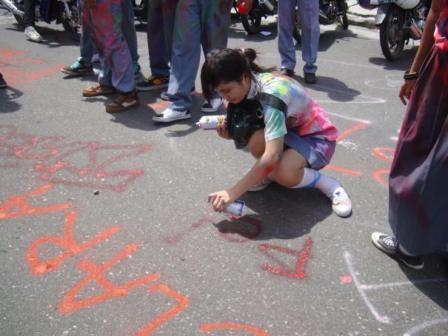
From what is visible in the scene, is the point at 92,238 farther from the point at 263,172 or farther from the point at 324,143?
the point at 324,143

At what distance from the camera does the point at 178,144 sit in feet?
9.61

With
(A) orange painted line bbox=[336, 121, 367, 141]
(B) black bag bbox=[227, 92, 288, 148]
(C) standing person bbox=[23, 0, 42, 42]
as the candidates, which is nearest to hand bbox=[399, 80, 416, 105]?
(B) black bag bbox=[227, 92, 288, 148]

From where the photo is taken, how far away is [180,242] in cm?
201

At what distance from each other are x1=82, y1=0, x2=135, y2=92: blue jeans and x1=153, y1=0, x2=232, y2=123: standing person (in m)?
0.38

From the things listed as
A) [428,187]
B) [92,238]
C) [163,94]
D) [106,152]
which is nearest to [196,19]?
[163,94]

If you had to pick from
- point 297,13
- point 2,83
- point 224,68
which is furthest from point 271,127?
point 297,13

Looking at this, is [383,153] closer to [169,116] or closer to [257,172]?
[257,172]

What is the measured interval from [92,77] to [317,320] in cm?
343

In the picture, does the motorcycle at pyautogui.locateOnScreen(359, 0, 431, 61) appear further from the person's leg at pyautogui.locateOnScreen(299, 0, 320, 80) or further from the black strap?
the black strap

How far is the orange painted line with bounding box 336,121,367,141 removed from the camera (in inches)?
119

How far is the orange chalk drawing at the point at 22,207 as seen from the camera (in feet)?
7.29

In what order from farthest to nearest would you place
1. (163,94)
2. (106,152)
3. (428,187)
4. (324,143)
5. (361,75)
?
1. (361,75)
2. (163,94)
3. (106,152)
4. (324,143)
5. (428,187)

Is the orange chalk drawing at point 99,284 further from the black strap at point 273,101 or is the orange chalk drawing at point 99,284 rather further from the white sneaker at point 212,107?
the white sneaker at point 212,107

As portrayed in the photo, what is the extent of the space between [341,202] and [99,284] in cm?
121
